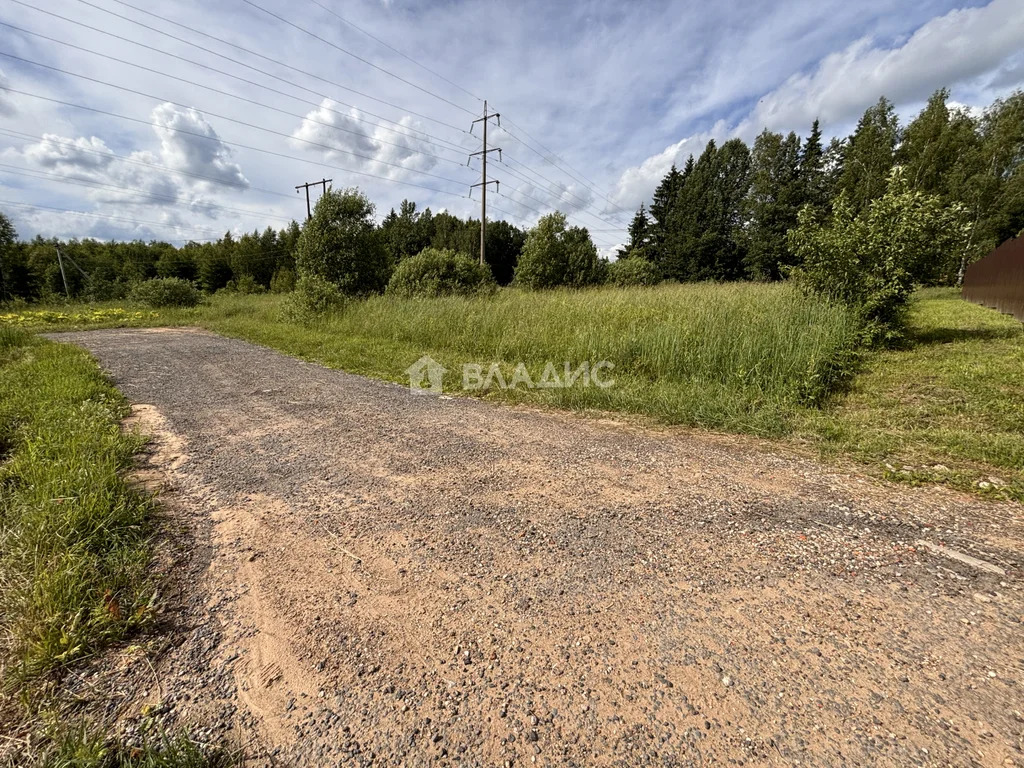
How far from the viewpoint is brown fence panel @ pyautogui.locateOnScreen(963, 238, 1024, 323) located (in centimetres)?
1161

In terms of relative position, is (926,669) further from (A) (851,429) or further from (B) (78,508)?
(B) (78,508)

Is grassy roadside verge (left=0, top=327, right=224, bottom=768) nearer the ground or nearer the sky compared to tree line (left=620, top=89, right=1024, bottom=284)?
nearer the ground

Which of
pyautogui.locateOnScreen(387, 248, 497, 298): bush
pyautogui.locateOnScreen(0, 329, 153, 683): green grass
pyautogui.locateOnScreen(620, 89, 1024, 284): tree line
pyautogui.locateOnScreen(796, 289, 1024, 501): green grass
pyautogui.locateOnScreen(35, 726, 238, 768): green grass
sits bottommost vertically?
pyautogui.locateOnScreen(35, 726, 238, 768): green grass

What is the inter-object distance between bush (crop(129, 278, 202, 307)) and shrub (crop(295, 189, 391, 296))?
14.3 m

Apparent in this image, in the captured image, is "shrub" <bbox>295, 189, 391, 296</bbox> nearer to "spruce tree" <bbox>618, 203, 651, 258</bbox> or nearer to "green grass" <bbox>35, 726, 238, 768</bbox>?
"green grass" <bbox>35, 726, 238, 768</bbox>

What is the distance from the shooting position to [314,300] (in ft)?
42.2

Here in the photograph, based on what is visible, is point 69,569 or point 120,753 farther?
point 69,569

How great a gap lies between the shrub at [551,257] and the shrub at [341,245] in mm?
9355

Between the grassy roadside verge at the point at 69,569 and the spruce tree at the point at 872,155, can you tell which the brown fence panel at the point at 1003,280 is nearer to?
the spruce tree at the point at 872,155

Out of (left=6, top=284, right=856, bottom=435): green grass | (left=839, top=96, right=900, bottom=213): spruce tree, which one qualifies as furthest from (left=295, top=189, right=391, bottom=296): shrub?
(left=839, top=96, right=900, bottom=213): spruce tree

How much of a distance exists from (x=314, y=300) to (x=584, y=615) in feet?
43.8

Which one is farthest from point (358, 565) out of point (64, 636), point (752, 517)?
point (752, 517)

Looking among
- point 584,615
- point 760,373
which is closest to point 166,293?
point 760,373

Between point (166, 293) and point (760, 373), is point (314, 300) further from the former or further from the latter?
point (166, 293)
